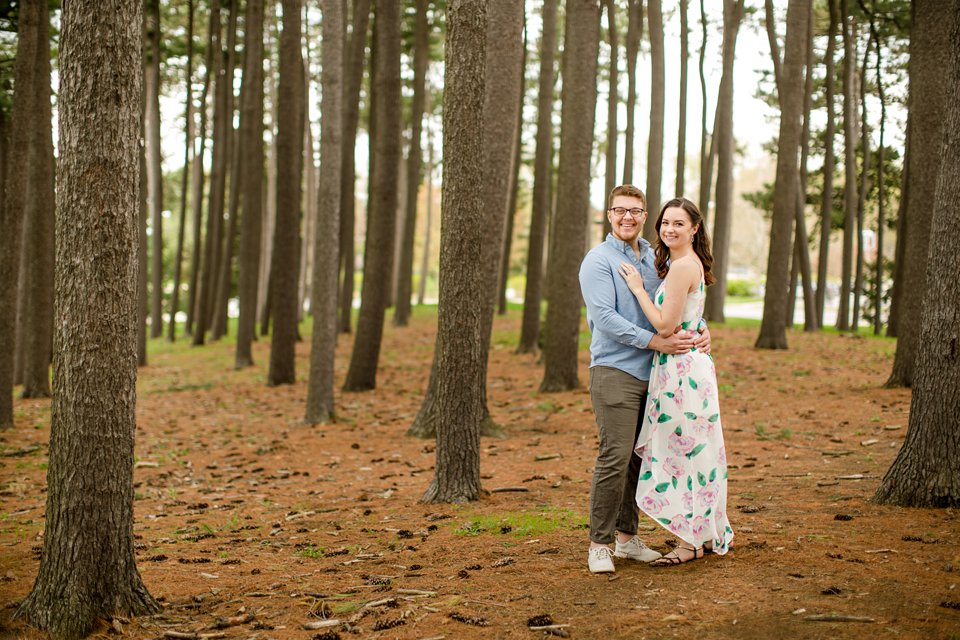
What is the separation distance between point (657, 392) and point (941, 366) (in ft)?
8.19

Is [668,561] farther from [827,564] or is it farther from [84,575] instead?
[84,575]

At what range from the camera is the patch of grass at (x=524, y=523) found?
6328 mm

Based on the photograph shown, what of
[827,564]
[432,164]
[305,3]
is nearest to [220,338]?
[305,3]

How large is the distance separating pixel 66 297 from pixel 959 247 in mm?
5904

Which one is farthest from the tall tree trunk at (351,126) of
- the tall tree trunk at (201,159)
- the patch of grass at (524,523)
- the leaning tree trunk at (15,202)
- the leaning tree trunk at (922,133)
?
the patch of grass at (524,523)

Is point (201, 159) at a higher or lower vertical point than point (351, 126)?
higher

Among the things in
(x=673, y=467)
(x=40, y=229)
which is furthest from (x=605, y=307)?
(x=40, y=229)

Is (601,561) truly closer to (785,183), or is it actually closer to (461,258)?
(461,258)

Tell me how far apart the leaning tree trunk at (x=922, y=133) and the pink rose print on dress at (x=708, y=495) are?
7258 mm

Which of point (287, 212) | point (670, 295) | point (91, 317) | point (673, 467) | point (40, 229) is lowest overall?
point (673, 467)

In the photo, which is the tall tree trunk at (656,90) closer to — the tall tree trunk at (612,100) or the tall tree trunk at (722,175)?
the tall tree trunk at (612,100)

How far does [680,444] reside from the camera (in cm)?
520

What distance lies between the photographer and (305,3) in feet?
86.2

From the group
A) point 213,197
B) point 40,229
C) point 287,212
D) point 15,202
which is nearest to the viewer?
point 15,202
